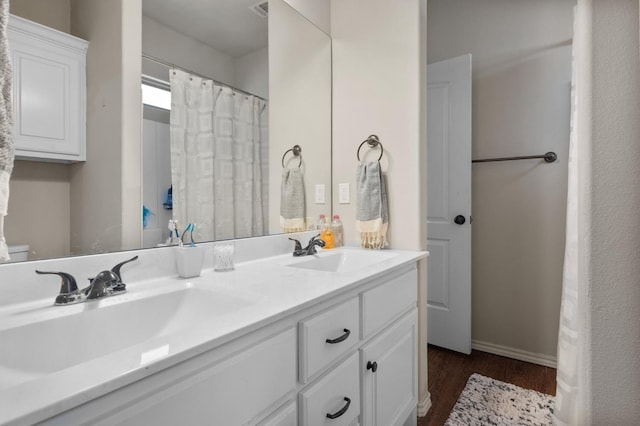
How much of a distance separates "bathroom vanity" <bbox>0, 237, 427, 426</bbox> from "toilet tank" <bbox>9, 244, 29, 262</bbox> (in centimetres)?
12

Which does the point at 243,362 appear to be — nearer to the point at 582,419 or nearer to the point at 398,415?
the point at 582,419

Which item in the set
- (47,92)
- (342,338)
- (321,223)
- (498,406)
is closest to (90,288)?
(47,92)

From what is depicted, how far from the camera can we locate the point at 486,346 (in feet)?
7.73

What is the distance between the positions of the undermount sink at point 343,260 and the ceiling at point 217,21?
963 millimetres

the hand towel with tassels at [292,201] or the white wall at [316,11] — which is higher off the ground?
the white wall at [316,11]

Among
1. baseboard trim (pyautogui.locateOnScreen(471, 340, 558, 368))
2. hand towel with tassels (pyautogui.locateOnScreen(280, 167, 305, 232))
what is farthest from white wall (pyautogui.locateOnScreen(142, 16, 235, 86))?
baseboard trim (pyautogui.locateOnScreen(471, 340, 558, 368))

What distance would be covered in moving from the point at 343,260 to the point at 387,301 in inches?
17.8

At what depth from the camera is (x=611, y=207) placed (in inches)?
13.4

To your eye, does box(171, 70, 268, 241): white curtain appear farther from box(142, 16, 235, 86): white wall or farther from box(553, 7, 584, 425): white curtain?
box(553, 7, 584, 425): white curtain

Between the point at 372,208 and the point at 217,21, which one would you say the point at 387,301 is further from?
the point at 217,21

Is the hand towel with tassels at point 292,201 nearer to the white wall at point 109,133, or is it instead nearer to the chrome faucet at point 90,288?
the white wall at point 109,133

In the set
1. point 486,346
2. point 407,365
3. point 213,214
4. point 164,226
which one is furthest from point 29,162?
point 486,346

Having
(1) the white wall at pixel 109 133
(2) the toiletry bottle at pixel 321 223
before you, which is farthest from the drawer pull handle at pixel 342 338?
(2) the toiletry bottle at pixel 321 223

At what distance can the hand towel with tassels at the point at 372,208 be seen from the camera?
1.65m
